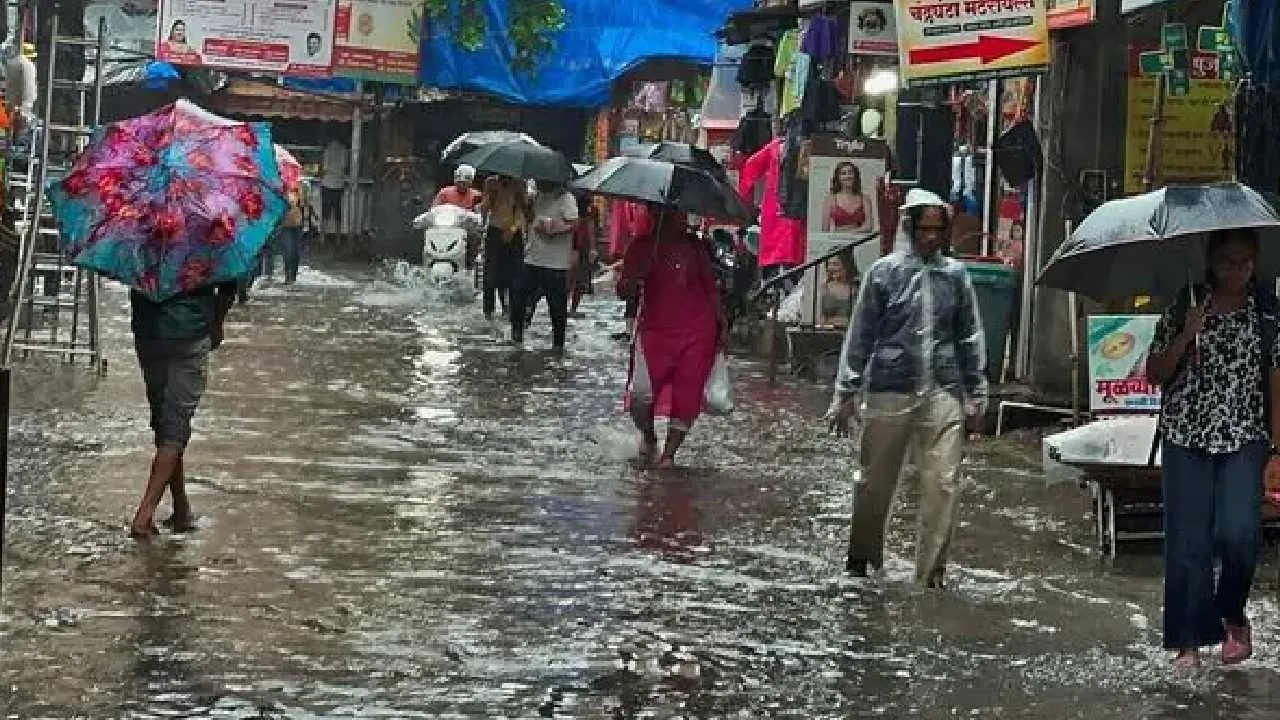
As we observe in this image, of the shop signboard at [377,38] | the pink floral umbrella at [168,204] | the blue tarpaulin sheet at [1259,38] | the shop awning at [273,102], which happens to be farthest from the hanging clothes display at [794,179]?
the shop awning at [273,102]

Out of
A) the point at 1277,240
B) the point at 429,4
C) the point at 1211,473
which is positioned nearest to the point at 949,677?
the point at 1211,473

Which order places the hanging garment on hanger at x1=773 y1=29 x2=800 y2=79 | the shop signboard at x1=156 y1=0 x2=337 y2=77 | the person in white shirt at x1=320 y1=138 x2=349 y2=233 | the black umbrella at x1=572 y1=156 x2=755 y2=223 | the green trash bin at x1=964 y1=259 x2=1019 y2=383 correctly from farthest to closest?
the person in white shirt at x1=320 y1=138 x2=349 y2=233
the shop signboard at x1=156 y1=0 x2=337 y2=77
the hanging garment on hanger at x1=773 y1=29 x2=800 y2=79
the green trash bin at x1=964 y1=259 x2=1019 y2=383
the black umbrella at x1=572 y1=156 x2=755 y2=223

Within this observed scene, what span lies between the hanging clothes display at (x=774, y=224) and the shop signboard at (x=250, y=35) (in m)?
14.5

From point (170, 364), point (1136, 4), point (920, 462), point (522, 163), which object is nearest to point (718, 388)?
point (1136, 4)

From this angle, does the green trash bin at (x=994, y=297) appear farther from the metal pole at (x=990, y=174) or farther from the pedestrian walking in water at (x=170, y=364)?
the pedestrian walking in water at (x=170, y=364)

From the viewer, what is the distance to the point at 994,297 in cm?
1669

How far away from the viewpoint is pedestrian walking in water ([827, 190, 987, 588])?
9648 mm

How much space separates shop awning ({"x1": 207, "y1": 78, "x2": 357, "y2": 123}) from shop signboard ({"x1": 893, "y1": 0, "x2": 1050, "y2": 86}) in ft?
79.2

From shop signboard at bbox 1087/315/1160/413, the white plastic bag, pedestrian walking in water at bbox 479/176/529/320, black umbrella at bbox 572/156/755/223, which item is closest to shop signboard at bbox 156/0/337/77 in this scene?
pedestrian walking in water at bbox 479/176/529/320

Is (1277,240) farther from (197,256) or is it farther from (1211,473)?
(197,256)

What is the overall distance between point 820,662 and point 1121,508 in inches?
129

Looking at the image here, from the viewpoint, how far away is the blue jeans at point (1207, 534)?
26.4 ft

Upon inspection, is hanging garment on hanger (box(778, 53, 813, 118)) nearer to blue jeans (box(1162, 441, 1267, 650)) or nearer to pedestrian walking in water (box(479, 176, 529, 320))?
pedestrian walking in water (box(479, 176, 529, 320))

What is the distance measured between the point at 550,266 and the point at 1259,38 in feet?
37.4
